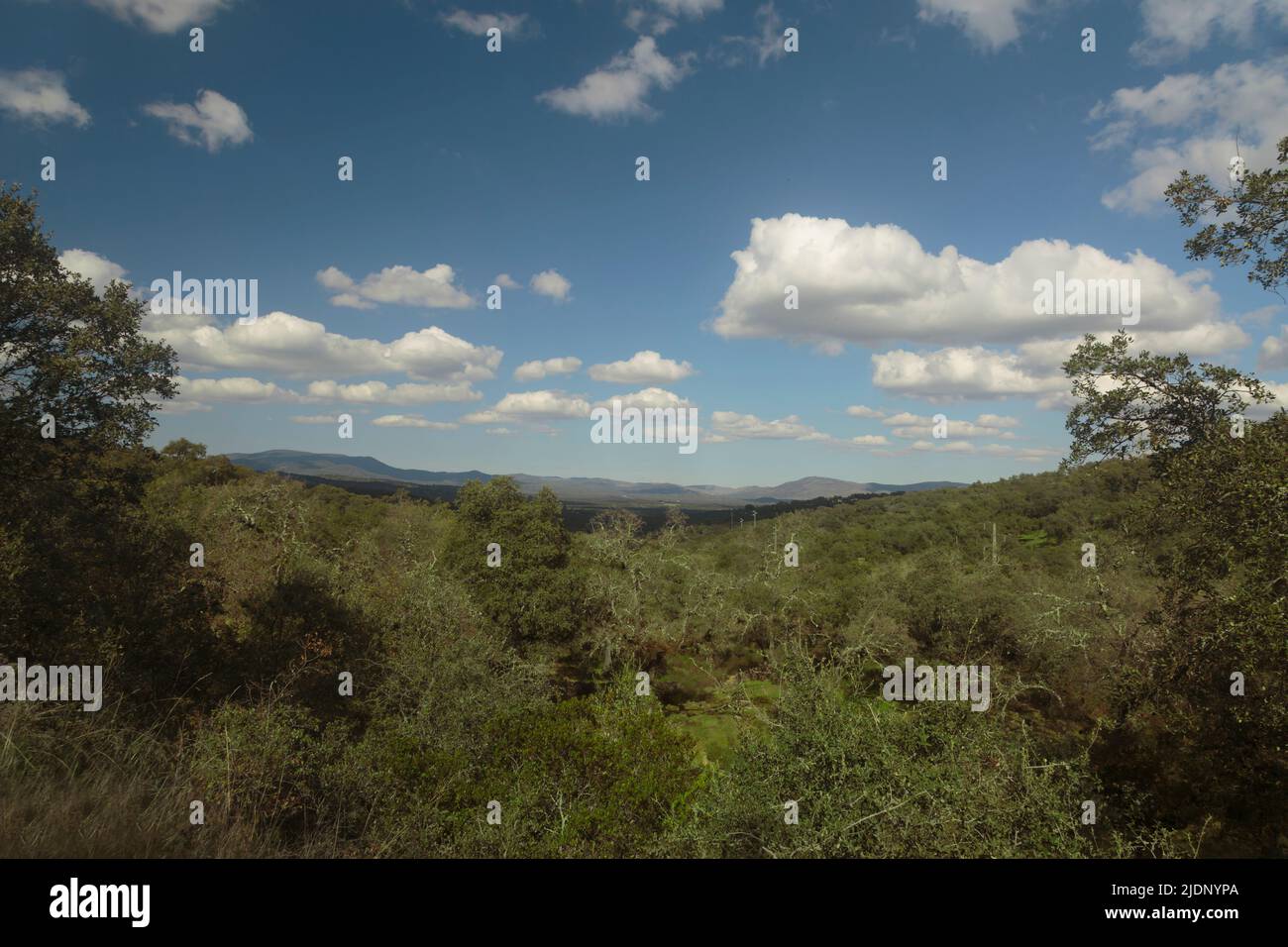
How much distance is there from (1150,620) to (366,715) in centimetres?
1732

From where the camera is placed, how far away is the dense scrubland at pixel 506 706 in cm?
623

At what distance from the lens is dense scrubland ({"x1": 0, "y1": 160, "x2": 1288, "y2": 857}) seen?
623 cm

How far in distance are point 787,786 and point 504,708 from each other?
Answer: 7.60 metres

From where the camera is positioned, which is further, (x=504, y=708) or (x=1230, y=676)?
(x=504, y=708)

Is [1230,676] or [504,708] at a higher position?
[1230,676]

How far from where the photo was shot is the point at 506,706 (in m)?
13.3

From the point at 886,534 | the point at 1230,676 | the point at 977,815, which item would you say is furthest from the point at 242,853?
the point at 886,534

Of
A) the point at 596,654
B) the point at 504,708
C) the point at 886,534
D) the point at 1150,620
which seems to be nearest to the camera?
the point at 1150,620

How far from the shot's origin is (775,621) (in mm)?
26469
